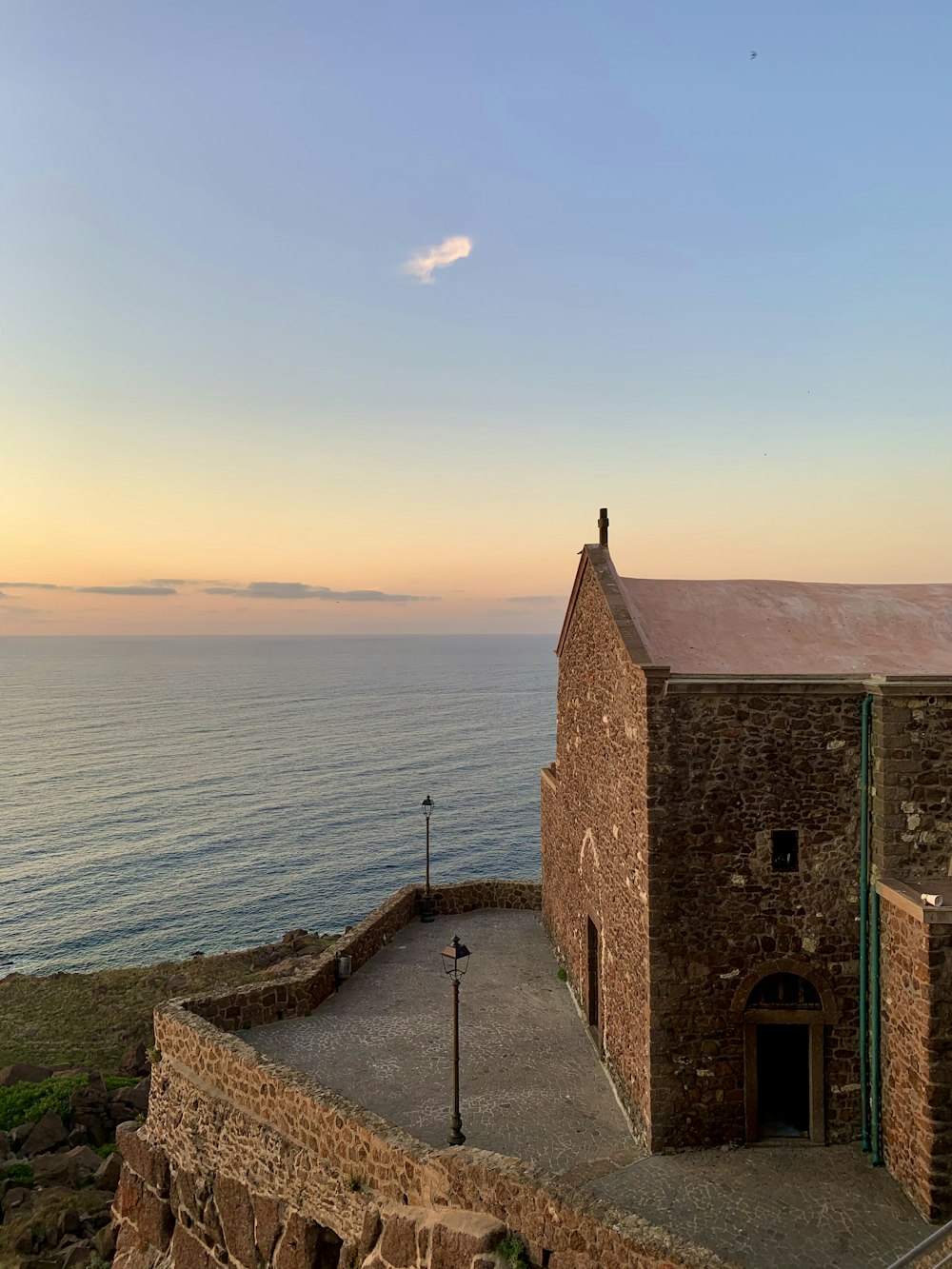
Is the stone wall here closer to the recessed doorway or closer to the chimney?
the recessed doorway

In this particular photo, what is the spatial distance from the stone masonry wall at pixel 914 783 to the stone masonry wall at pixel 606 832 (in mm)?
3546

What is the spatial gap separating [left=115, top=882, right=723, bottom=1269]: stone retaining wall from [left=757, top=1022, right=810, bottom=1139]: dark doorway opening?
484cm

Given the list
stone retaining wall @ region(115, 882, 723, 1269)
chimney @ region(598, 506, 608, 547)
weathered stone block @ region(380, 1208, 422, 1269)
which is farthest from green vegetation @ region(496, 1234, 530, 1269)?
chimney @ region(598, 506, 608, 547)

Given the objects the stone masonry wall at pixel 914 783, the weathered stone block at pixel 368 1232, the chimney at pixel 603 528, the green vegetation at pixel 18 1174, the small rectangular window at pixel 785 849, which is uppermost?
the chimney at pixel 603 528

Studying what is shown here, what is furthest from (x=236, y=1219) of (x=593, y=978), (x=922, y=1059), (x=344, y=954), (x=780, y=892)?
(x=922, y=1059)

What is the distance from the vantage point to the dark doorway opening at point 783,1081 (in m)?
12.3

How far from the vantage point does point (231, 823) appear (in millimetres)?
63750

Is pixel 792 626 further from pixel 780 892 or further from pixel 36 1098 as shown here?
pixel 36 1098

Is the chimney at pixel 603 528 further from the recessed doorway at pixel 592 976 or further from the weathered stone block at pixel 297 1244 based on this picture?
the weathered stone block at pixel 297 1244

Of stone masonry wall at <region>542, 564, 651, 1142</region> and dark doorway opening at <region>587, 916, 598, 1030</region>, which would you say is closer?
stone masonry wall at <region>542, 564, 651, 1142</region>

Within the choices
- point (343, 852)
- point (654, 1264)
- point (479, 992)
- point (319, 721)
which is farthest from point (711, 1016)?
point (319, 721)

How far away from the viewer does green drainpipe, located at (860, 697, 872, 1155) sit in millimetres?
11836

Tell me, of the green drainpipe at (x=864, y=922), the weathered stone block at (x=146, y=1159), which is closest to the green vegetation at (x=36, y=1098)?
the weathered stone block at (x=146, y=1159)

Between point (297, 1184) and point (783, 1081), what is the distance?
830 cm
